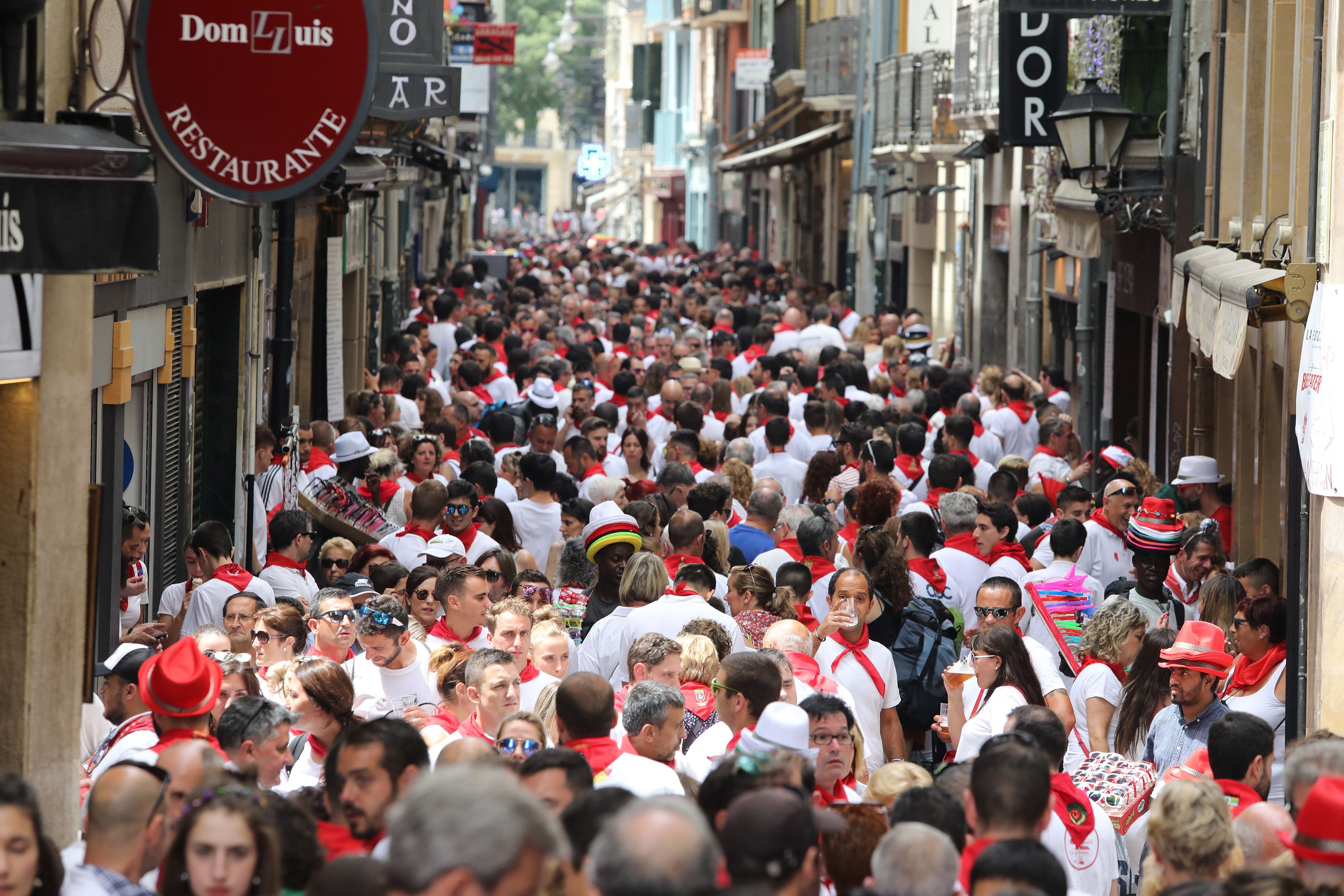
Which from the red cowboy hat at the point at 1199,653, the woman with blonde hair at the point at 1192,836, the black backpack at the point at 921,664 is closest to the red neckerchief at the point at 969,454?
the black backpack at the point at 921,664

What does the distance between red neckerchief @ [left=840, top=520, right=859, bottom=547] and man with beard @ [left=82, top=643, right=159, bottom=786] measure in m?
4.65

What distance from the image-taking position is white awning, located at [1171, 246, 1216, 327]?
1230 centimetres

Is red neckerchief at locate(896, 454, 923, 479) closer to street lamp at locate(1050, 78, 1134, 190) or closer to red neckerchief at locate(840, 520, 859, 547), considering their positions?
red neckerchief at locate(840, 520, 859, 547)

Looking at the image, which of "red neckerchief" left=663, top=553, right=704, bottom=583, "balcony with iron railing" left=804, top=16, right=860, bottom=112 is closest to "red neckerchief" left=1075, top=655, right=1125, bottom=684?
"red neckerchief" left=663, top=553, right=704, bottom=583

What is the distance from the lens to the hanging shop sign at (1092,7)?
12508 millimetres

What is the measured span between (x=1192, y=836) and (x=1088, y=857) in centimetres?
93

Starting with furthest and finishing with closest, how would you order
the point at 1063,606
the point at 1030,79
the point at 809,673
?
the point at 1030,79 < the point at 1063,606 < the point at 809,673

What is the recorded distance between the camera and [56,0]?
694cm

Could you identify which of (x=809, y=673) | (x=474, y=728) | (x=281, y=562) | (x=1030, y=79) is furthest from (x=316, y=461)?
(x=1030, y=79)

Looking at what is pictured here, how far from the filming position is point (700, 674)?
7.62 meters

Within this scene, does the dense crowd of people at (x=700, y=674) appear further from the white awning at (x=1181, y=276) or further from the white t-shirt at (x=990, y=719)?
the white awning at (x=1181, y=276)

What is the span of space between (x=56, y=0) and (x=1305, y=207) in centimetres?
638

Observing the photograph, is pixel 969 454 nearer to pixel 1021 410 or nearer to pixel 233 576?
pixel 1021 410

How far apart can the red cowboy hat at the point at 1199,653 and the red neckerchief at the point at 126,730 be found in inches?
145
